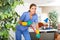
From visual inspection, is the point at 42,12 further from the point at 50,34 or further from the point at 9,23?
the point at 9,23

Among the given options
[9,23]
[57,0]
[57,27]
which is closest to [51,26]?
[57,27]

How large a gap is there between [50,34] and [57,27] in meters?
0.53

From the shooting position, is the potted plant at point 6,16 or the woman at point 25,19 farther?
the woman at point 25,19

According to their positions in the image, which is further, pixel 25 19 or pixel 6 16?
pixel 25 19

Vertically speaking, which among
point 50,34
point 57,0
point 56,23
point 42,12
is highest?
point 57,0

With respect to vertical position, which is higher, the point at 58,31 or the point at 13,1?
the point at 13,1

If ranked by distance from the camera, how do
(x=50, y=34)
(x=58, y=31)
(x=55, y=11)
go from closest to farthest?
(x=50, y=34)
(x=58, y=31)
(x=55, y=11)

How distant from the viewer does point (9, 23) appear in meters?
1.94

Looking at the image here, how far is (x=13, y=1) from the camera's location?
6.27 feet

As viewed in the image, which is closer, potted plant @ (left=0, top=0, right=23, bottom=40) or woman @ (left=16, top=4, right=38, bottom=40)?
potted plant @ (left=0, top=0, right=23, bottom=40)

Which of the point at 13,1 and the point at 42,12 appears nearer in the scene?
the point at 13,1

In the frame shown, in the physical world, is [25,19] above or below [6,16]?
below

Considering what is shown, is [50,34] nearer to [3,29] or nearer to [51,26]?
[51,26]

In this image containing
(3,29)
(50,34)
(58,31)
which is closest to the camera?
(3,29)
